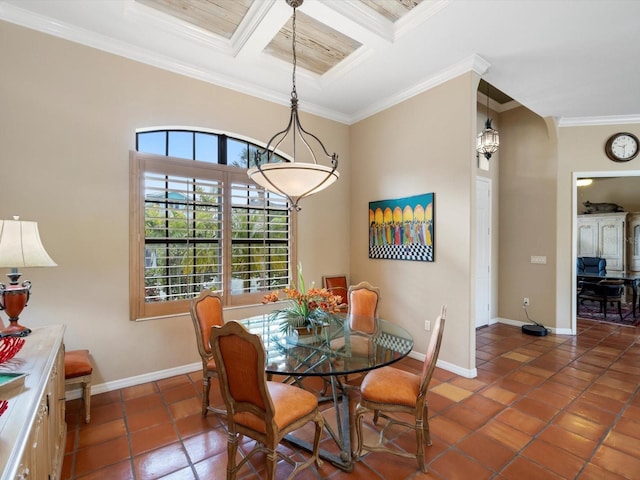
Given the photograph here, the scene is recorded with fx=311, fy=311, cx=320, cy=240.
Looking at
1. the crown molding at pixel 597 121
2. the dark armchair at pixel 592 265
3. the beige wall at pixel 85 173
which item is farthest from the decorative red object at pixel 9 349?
the dark armchair at pixel 592 265

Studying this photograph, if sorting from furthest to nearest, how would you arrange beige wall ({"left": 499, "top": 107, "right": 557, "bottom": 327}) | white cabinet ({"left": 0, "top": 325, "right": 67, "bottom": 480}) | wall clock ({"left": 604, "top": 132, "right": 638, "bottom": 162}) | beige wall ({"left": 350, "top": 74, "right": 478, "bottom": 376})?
1. beige wall ({"left": 499, "top": 107, "right": 557, "bottom": 327})
2. wall clock ({"left": 604, "top": 132, "right": 638, "bottom": 162})
3. beige wall ({"left": 350, "top": 74, "right": 478, "bottom": 376})
4. white cabinet ({"left": 0, "top": 325, "right": 67, "bottom": 480})

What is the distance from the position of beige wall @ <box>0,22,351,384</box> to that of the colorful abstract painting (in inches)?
99.7

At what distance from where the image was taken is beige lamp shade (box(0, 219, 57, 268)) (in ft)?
6.36

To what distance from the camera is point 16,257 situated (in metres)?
1.96

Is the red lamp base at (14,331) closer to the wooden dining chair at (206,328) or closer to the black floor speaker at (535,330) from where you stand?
the wooden dining chair at (206,328)

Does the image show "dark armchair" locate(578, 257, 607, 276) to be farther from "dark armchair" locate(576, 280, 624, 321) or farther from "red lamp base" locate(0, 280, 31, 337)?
"red lamp base" locate(0, 280, 31, 337)

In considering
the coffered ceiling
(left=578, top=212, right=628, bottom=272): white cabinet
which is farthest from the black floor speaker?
(left=578, top=212, right=628, bottom=272): white cabinet

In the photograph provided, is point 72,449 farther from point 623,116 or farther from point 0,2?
point 623,116

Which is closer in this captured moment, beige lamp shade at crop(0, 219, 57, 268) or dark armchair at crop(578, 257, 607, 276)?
beige lamp shade at crop(0, 219, 57, 268)

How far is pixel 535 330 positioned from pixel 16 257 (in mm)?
6012

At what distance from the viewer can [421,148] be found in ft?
12.4

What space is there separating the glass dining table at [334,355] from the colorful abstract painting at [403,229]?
1.38m

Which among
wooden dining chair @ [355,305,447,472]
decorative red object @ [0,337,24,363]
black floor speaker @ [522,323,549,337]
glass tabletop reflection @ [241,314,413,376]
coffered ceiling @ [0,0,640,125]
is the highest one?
coffered ceiling @ [0,0,640,125]

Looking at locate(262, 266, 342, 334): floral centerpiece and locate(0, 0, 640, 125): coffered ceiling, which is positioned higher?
locate(0, 0, 640, 125): coffered ceiling
